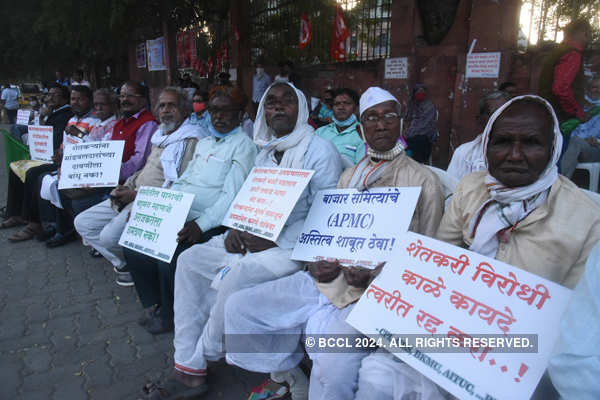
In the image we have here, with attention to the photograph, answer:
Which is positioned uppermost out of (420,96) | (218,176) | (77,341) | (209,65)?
(209,65)

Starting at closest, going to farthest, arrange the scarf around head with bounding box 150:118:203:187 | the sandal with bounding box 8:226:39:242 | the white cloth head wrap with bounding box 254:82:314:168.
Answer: the white cloth head wrap with bounding box 254:82:314:168, the scarf around head with bounding box 150:118:203:187, the sandal with bounding box 8:226:39:242

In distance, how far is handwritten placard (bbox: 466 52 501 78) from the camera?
21.2 ft

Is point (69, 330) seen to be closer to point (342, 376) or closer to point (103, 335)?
point (103, 335)

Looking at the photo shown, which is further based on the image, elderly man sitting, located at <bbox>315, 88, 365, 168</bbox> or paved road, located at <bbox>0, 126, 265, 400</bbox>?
elderly man sitting, located at <bbox>315, 88, 365, 168</bbox>

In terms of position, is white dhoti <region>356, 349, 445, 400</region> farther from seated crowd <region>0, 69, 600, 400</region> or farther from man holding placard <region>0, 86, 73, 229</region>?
man holding placard <region>0, 86, 73, 229</region>

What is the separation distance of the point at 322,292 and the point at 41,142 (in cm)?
526

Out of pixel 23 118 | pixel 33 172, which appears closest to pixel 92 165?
pixel 33 172

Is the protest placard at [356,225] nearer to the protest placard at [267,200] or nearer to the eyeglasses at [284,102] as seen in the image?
the protest placard at [267,200]

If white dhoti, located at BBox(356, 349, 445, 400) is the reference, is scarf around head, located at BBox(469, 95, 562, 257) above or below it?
above

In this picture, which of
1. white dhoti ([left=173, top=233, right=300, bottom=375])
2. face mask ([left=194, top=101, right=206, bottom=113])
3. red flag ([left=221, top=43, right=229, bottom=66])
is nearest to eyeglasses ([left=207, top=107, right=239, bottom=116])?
white dhoti ([left=173, top=233, right=300, bottom=375])

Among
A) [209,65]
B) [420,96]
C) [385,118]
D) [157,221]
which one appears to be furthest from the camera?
[209,65]

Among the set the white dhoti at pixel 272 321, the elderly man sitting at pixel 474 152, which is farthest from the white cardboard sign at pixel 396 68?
the white dhoti at pixel 272 321

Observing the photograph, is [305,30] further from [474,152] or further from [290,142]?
[290,142]

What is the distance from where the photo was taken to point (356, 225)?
8.05ft
